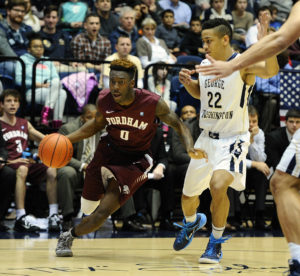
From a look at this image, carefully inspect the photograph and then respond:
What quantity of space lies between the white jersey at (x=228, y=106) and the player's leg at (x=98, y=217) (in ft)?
3.80

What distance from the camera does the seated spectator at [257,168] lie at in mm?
10000

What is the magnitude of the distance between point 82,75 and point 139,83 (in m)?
0.95

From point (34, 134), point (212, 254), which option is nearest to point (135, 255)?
point (212, 254)

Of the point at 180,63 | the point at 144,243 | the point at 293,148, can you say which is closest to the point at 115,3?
the point at 180,63

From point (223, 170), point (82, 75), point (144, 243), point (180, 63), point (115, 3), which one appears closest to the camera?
point (223, 170)

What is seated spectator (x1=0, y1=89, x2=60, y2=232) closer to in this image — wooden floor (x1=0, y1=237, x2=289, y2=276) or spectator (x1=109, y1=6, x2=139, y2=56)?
wooden floor (x1=0, y1=237, x2=289, y2=276)

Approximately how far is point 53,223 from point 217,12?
679cm

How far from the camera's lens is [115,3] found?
46.6ft

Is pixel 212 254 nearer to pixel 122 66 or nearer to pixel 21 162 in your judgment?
pixel 122 66

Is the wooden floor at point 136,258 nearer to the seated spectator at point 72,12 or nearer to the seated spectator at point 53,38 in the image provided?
the seated spectator at point 53,38

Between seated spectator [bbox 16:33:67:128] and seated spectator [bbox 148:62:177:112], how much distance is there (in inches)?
59.1

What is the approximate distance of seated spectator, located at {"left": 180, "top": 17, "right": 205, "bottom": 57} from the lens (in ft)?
43.2

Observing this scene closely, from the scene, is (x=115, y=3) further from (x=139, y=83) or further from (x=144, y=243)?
(x=144, y=243)

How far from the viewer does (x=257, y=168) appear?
32.8 feet
